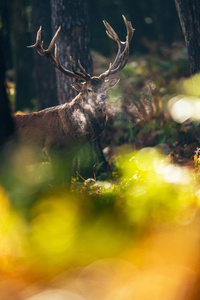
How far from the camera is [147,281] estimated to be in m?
3.83

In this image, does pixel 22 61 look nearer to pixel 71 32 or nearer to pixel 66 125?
pixel 71 32

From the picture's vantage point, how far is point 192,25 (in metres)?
7.30

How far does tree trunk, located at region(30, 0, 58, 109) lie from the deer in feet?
12.1

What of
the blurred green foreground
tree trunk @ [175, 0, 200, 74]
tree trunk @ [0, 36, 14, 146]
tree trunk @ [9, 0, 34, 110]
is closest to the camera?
the blurred green foreground

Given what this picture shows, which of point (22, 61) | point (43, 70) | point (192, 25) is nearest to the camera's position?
point (192, 25)

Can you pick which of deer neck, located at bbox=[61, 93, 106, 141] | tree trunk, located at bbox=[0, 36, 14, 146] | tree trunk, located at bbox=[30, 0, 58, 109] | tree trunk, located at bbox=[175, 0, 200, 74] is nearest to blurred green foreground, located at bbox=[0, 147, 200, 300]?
tree trunk, located at bbox=[0, 36, 14, 146]

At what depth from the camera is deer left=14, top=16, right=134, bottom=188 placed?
6160mm

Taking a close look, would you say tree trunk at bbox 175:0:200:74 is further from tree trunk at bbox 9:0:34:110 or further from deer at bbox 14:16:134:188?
tree trunk at bbox 9:0:34:110

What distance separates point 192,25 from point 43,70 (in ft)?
15.9

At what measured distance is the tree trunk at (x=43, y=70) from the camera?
991 centimetres

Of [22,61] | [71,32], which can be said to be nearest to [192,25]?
[71,32]

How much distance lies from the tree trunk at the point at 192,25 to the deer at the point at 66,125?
1.87m

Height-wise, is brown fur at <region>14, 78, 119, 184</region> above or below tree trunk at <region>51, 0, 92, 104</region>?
below

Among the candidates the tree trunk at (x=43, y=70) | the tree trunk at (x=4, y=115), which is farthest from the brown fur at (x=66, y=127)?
the tree trunk at (x=43, y=70)
